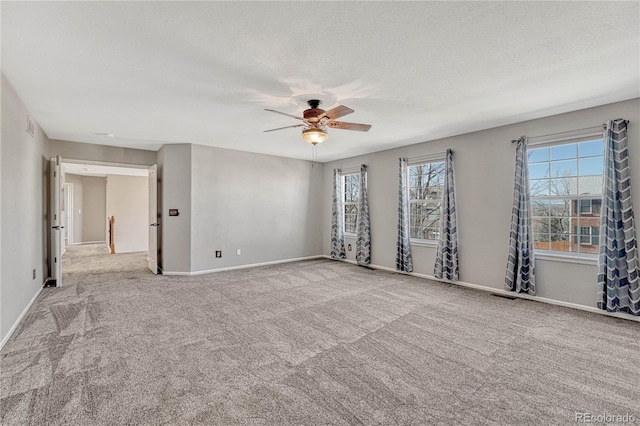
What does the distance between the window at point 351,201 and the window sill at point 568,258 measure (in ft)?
12.5

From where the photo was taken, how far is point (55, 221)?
490cm

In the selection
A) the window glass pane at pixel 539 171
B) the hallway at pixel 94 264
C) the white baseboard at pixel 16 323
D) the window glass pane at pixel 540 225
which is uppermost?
the window glass pane at pixel 539 171

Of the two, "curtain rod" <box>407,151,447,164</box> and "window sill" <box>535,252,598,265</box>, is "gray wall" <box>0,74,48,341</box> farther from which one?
"window sill" <box>535,252,598,265</box>

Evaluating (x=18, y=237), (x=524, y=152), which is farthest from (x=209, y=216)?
(x=524, y=152)

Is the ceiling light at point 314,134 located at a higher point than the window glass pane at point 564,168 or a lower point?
higher

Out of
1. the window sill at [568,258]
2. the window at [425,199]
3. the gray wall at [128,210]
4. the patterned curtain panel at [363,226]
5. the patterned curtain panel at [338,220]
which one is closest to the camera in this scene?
the window sill at [568,258]

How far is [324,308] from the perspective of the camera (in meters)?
3.83

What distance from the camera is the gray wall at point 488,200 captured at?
369 centimetres

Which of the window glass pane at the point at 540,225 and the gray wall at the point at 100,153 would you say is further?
the gray wall at the point at 100,153

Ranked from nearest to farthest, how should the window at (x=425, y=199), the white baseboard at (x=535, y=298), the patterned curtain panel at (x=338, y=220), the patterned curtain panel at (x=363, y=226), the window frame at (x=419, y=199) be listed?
the white baseboard at (x=535, y=298), the window frame at (x=419, y=199), the window at (x=425, y=199), the patterned curtain panel at (x=363, y=226), the patterned curtain panel at (x=338, y=220)

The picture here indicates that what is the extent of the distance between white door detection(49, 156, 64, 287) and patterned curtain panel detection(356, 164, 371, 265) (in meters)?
5.46

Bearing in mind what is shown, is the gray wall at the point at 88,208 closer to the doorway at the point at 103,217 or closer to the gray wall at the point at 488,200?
the doorway at the point at 103,217

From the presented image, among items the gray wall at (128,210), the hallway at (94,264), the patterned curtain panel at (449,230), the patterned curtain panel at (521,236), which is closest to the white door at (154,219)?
the hallway at (94,264)

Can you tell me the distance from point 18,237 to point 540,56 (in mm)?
5550
